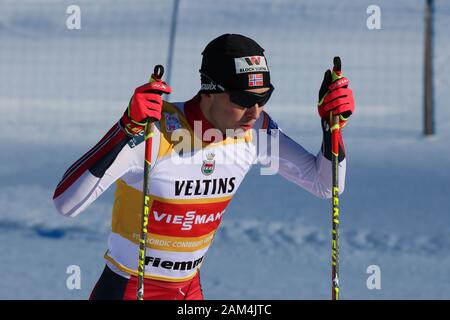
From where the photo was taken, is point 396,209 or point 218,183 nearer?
point 218,183

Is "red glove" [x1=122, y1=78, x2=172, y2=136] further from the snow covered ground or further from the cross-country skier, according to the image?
the snow covered ground

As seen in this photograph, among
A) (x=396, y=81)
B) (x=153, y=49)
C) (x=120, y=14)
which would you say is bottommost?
(x=396, y=81)

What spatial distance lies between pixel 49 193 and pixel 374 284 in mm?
6195

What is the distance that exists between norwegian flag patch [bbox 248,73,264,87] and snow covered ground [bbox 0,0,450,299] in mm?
4723

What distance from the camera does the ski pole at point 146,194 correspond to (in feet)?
12.6

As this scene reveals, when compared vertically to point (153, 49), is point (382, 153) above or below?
below

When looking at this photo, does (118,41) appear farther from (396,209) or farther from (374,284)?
(374,284)

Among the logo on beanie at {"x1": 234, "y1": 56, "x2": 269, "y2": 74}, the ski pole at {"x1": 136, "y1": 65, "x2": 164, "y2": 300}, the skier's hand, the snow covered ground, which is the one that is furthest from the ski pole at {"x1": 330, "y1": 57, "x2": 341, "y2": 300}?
the snow covered ground

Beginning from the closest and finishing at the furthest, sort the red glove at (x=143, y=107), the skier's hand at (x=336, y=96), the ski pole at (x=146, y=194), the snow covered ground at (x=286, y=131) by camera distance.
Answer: the red glove at (x=143, y=107) → the ski pole at (x=146, y=194) → the skier's hand at (x=336, y=96) → the snow covered ground at (x=286, y=131)

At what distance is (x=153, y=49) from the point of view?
32.0 m

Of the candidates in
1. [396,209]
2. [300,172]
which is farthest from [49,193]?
[300,172]

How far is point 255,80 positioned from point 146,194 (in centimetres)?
71

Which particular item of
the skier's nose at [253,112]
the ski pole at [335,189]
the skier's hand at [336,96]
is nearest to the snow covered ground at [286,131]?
the ski pole at [335,189]

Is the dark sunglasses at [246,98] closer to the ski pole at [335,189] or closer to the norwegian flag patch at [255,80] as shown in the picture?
the norwegian flag patch at [255,80]
